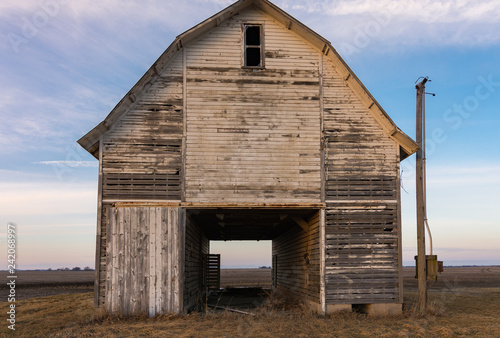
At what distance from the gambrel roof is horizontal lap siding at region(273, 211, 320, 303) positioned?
3.71 m

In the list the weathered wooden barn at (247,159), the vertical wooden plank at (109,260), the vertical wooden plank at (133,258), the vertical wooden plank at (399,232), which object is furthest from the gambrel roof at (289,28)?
the vertical wooden plank at (133,258)

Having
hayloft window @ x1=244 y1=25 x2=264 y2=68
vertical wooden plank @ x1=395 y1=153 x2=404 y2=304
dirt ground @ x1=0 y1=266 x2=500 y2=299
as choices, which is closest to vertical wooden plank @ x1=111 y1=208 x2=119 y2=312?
hayloft window @ x1=244 y1=25 x2=264 y2=68

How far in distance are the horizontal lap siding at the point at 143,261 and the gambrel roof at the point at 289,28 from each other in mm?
2578

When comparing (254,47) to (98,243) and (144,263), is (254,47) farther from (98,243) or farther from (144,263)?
(98,243)

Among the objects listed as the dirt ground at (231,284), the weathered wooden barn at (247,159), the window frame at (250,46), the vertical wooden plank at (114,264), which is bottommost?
the dirt ground at (231,284)

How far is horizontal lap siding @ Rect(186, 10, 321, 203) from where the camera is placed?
14.2m

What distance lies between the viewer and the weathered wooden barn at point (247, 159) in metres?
13.8

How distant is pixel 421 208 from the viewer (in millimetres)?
14484

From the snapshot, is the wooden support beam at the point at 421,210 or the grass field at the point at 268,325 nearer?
the grass field at the point at 268,325

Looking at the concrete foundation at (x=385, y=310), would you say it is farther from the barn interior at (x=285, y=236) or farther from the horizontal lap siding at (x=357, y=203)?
the barn interior at (x=285, y=236)

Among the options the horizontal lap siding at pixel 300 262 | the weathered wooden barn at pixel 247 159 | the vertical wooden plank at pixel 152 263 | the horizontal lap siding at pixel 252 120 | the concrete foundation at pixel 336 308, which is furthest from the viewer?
the horizontal lap siding at pixel 300 262

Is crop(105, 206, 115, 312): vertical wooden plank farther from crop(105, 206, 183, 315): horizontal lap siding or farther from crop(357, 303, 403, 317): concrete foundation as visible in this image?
crop(357, 303, 403, 317): concrete foundation

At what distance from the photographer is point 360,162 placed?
14758 mm

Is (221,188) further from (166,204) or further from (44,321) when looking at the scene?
(44,321)
